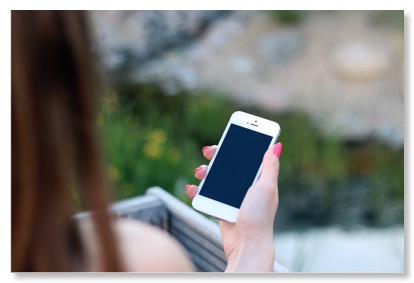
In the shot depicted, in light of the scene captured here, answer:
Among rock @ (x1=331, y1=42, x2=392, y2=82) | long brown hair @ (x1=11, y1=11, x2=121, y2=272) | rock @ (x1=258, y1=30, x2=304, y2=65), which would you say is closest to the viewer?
long brown hair @ (x1=11, y1=11, x2=121, y2=272)

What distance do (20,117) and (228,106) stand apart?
991mm

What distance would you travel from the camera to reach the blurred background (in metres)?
1.42

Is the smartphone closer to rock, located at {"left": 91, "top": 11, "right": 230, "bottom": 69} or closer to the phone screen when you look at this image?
the phone screen

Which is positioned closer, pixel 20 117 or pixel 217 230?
pixel 20 117

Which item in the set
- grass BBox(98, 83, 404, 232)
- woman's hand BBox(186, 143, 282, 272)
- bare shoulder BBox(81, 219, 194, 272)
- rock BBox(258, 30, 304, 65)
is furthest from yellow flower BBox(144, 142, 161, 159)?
bare shoulder BBox(81, 219, 194, 272)

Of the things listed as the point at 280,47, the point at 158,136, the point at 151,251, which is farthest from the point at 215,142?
the point at 151,251

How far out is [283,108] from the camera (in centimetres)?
149

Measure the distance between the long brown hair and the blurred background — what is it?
84 centimetres

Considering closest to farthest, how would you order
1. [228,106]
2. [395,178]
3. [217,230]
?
[217,230] → [395,178] → [228,106]

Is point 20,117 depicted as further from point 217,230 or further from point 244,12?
point 244,12

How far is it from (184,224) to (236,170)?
0.66 ft

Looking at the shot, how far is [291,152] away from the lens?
1530mm

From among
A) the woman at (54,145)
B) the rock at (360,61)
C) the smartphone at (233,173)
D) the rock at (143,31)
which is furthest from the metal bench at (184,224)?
the woman at (54,145)
